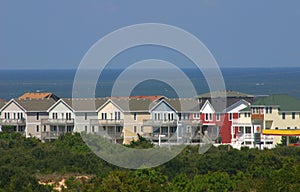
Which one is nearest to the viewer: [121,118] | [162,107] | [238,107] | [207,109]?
[207,109]

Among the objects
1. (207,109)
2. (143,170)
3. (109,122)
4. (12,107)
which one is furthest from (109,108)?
(143,170)

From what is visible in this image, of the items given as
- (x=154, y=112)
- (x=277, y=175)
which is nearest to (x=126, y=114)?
(x=154, y=112)

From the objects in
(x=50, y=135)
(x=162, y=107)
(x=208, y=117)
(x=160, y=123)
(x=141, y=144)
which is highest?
(x=162, y=107)

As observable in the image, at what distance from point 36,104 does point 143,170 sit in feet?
57.9

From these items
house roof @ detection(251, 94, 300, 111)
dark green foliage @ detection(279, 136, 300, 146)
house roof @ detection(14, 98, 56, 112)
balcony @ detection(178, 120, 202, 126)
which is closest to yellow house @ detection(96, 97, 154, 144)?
balcony @ detection(178, 120, 202, 126)

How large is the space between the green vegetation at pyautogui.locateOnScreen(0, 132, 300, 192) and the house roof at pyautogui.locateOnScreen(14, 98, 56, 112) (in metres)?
4.02

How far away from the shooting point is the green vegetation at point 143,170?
24.2 metres

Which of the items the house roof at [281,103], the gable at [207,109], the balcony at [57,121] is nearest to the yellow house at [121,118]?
the balcony at [57,121]

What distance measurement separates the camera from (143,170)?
26.4 m

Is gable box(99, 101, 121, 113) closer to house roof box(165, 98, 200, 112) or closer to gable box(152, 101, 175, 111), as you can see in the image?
gable box(152, 101, 175, 111)

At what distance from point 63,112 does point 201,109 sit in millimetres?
5743

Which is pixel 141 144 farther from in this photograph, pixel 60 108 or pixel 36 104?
pixel 36 104

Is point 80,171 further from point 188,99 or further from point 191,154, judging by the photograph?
point 188,99

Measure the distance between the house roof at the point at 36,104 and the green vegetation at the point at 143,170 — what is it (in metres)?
4.02
